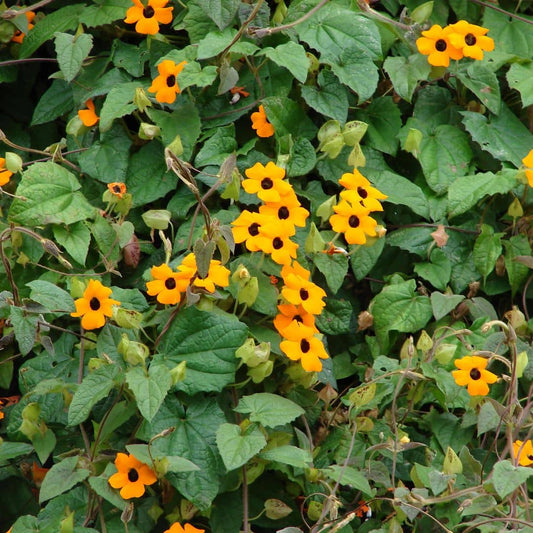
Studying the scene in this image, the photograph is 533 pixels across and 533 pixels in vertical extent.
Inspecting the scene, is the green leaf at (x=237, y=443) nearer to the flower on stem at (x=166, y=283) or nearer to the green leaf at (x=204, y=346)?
the green leaf at (x=204, y=346)

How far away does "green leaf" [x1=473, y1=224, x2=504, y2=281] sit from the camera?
1713mm

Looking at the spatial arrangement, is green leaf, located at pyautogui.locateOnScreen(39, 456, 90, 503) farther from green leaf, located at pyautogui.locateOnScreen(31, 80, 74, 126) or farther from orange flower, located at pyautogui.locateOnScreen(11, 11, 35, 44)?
orange flower, located at pyautogui.locateOnScreen(11, 11, 35, 44)

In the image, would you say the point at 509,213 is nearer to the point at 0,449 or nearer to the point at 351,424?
the point at 351,424

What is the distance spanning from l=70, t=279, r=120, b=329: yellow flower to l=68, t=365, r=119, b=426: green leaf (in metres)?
0.08

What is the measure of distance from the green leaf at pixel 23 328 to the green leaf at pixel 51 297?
36mm

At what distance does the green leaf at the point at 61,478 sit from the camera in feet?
4.34

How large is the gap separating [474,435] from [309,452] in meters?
0.35

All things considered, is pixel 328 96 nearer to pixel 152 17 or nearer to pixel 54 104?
pixel 152 17

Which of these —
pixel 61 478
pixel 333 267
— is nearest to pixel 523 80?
pixel 333 267

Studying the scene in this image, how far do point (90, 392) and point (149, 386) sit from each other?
0.10 meters

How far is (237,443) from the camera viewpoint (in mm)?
1330

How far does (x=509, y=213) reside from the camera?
5.78 ft

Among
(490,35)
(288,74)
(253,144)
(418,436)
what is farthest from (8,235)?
(490,35)

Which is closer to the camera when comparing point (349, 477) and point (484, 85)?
point (349, 477)
